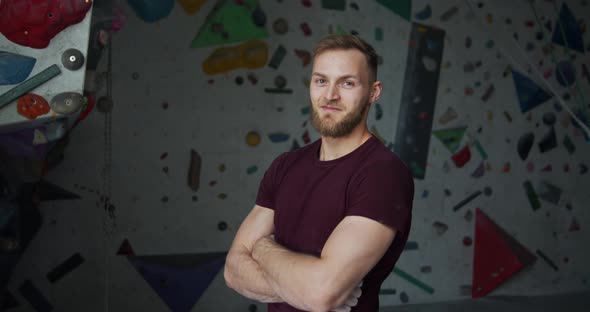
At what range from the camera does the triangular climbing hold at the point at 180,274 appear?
3021 mm

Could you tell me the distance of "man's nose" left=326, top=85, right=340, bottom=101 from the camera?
62.5 inches

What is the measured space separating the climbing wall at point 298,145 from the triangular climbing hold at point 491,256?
10 mm

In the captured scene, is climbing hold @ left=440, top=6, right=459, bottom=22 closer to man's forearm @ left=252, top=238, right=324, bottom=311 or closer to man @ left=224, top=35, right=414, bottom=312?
man @ left=224, top=35, right=414, bottom=312

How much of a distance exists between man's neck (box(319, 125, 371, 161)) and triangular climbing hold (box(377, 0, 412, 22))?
212cm

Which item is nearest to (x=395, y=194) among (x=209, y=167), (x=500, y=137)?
(x=209, y=167)

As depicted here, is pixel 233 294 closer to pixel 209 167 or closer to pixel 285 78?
pixel 209 167

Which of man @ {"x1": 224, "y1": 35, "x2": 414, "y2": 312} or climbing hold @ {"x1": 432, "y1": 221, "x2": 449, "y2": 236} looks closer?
man @ {"x1": 224, "y1": 35, "x2": 414, "y2": 312}

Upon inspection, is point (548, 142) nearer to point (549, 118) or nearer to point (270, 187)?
point (549, 118)

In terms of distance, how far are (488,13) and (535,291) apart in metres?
1.92

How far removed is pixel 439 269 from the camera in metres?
3.80

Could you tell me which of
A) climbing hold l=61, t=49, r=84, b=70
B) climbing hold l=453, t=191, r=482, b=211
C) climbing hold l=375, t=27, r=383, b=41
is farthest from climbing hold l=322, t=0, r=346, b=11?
climbing hold l=61, t=49, r=84, b=70

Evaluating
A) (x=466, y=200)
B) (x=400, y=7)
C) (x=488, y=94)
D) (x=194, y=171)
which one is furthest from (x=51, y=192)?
(x=488, y=94)

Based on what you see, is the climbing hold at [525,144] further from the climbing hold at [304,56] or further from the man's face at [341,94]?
the man's face at [341,94]

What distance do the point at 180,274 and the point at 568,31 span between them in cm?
310
